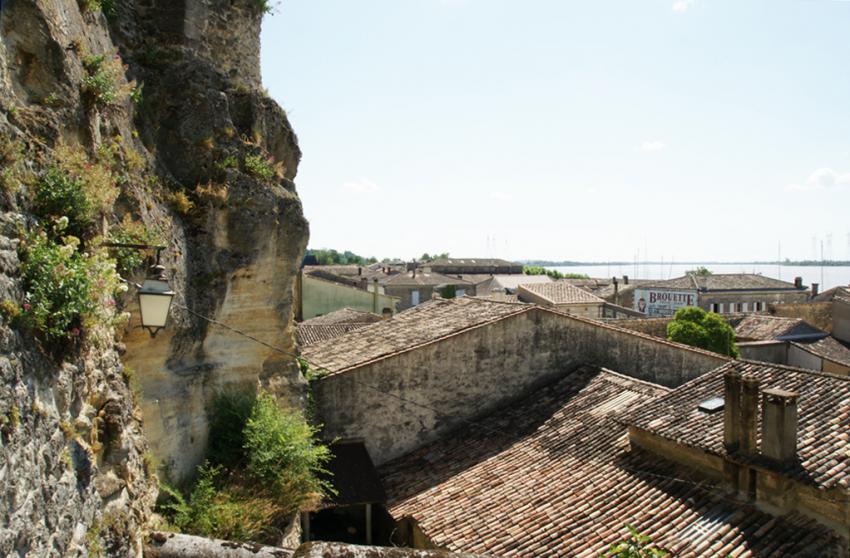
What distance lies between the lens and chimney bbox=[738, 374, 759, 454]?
10.3 metres

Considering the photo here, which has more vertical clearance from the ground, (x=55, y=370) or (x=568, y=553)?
(x=55, y=370)

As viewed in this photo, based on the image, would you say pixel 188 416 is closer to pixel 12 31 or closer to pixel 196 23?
pixel 12 31

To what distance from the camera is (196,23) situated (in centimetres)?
1010

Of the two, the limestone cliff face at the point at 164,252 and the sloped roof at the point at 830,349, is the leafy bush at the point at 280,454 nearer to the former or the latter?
the limestone cliff face at the point at 164,252

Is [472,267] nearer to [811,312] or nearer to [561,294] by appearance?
[561,294]

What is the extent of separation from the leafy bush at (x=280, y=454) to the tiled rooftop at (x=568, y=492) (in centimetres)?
241

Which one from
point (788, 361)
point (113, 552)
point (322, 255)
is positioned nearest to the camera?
point (113, 552)

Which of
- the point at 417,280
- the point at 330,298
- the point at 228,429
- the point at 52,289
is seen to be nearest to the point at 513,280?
the point at 417,280

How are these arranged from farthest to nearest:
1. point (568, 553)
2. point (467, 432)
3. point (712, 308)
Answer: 1. point (712, 308)
2. point (467, 432)
3. point (568, 553)

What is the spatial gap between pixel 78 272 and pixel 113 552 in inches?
88.1

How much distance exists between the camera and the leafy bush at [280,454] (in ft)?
31.8

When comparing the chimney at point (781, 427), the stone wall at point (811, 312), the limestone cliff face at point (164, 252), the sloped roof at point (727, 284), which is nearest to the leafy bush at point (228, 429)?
the limestone cliff face at point (164, 252)

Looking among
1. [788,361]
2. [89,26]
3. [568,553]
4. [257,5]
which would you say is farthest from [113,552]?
[788,361]

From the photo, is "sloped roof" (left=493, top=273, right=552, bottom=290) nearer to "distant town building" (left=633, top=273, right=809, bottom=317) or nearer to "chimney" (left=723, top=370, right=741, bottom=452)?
"distant town building" (left=633, top=273, right=809, bottom=317)
